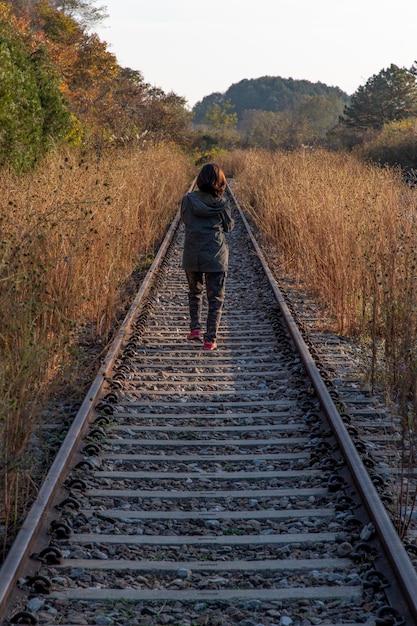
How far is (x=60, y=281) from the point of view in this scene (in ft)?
26.6

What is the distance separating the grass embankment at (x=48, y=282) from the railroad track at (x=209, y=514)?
0.35m

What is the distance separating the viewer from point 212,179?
8094 millimetres

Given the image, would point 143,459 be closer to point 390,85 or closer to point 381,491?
point 381,491

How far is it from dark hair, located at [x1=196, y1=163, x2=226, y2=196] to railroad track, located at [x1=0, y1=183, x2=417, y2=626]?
1.71 metres

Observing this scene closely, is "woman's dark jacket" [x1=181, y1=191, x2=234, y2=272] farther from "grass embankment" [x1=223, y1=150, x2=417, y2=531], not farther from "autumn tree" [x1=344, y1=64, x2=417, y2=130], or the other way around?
"autumn tree" [x1=344, y1=64, x2=417, y2=130]

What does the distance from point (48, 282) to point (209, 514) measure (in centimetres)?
363

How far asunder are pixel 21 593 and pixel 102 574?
45 cm

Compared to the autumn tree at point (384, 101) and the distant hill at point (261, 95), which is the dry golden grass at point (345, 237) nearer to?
the autumn tree at point (384, 101)

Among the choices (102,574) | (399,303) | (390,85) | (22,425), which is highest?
(390,85)

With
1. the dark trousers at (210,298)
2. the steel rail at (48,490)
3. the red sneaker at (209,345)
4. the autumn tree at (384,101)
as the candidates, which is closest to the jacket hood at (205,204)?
the dark trousers at (210,298)

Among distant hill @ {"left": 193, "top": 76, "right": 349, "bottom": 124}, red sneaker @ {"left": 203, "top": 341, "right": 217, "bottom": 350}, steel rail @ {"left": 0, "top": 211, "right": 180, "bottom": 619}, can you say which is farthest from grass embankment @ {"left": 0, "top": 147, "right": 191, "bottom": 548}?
distant hill @ {"left": 193, "top": 76, "right": 349, "bottom": 124}

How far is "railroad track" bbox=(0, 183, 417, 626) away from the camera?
3.70 m

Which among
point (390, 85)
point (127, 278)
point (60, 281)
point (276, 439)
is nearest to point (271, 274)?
point (127, 278)

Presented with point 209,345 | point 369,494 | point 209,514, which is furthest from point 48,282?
point 369,494
